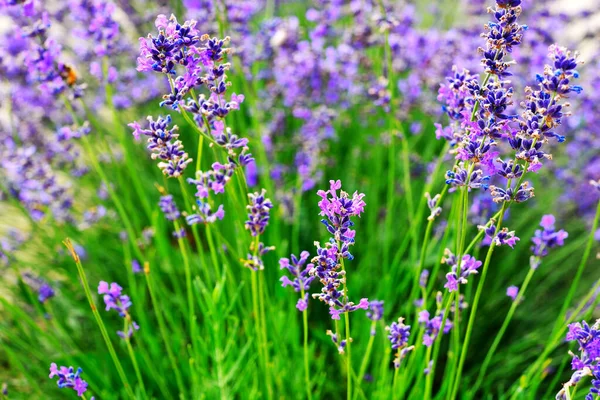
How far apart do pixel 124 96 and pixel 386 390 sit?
2190 mm

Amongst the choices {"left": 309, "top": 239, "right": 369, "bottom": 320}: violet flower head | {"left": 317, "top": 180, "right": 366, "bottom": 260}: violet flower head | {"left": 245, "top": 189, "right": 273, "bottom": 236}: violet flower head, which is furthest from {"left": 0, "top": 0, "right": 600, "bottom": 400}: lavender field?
{"left": 317, "top": 180, "right": 366, "bottom": 260}: violet flower head

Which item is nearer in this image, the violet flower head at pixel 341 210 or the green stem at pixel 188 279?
the violet flower head at pixel 341 210

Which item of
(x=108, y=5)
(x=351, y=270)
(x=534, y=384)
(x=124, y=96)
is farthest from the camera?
Result: (x=124, y=96)

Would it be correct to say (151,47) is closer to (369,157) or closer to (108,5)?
(108,5)

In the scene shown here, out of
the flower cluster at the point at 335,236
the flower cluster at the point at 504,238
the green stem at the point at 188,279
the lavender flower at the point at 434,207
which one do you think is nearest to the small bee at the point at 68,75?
the green stem at the point at 188,279

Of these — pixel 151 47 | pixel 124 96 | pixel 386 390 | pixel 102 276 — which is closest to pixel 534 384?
pixel 386 390

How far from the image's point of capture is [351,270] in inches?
106

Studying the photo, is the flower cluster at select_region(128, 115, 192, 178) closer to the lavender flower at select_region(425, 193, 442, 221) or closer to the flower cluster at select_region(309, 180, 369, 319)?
the flower cluster at select_region(309, 180, 369, 319)

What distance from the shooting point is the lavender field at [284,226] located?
1.68 meters

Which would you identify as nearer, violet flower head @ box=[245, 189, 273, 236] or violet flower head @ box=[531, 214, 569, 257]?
violet flower head @ box=[245, 189, 273, 236]

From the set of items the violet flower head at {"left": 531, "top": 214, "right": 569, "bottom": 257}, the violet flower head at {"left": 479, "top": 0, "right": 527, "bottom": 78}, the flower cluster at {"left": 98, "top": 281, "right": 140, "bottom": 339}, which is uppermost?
the violet flower head at {"left": 479, "top": 0, "right": 527, "bottom": 78}

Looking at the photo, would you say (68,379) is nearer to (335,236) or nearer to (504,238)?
(335,236)

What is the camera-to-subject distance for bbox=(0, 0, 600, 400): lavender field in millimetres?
1676

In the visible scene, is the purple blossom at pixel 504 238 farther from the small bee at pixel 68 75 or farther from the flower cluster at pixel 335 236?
the small bee at pixel 68 75
